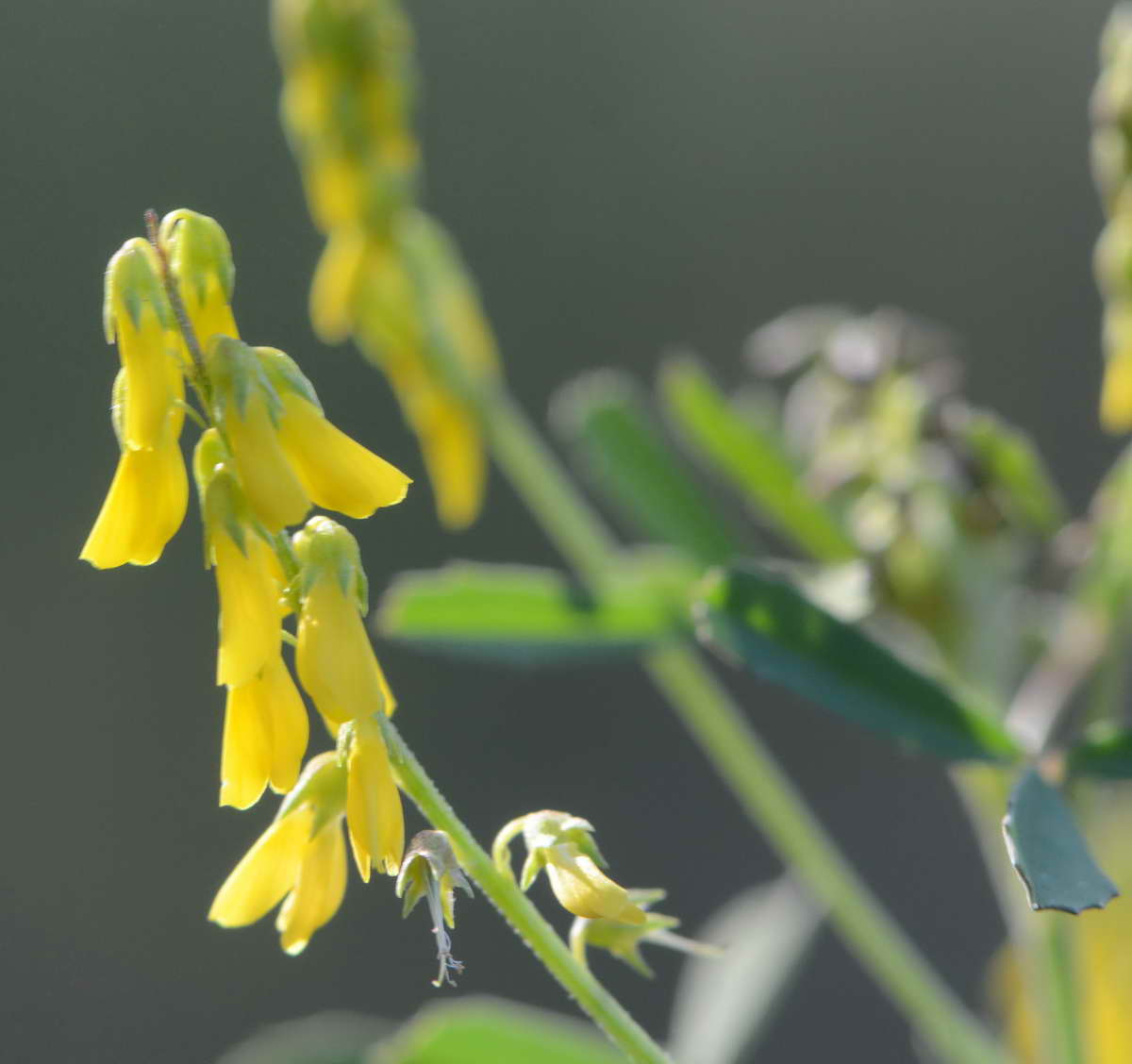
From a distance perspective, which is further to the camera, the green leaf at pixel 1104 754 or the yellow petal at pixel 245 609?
the green leaf at pixel 1104 754

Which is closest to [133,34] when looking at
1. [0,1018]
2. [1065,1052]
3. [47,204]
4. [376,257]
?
[47,204]

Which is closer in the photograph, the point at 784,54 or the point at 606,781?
the point at 606,781

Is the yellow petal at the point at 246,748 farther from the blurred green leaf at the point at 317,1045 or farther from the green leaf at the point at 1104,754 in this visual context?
the blurred green leaf at the point at 317,1045

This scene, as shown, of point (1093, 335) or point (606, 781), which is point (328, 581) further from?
point (1093, 335)

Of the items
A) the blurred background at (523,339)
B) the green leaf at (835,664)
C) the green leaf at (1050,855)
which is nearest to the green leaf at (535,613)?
the green leaf at (835,664)

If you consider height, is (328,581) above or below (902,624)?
above

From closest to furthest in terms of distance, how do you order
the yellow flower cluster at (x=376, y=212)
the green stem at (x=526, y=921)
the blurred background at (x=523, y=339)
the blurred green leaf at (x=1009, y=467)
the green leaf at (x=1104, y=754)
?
the green stem at (x=526, y=921) < the green leaf at (x=1104, y=754) < the blurred green leaf at (x=1009, y=467) < the yellow flower cluster at (x=376, y=212) < the blurred background at (x=523, y=339)
